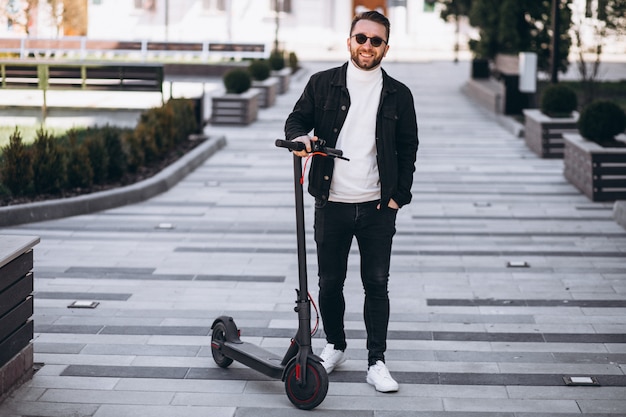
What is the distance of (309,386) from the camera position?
546cm

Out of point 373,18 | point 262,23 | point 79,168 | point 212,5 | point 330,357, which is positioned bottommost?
point 330,357

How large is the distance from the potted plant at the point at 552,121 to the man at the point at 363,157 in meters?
10.6

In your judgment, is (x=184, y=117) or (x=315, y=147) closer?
(x=315, y=147)

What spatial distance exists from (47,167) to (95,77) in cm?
645

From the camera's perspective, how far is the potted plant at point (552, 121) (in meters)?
15.9

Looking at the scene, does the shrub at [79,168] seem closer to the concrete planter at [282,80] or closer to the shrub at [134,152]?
the shrub at [134,152]

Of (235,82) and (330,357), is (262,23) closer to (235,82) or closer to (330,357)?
(235,82)

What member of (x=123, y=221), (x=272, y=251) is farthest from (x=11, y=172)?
(x=272, y=251)

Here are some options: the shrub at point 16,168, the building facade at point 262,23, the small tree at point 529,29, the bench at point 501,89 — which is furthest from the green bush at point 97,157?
the building facade at point 262,23

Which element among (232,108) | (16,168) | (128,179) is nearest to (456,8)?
(232,108)

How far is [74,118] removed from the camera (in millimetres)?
17266

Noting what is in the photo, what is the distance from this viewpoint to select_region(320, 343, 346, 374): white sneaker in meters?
6.03

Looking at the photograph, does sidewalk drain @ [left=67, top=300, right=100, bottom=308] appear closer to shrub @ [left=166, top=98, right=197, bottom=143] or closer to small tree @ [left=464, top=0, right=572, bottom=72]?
shrub @ [left=166, top=98, right=197, bottom=143]

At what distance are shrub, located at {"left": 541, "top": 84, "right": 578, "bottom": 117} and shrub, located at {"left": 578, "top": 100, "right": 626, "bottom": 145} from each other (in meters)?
3.19
